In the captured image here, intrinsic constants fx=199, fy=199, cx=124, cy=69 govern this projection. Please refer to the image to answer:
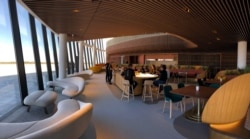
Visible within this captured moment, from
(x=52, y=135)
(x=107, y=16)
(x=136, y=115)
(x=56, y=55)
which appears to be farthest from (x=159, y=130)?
(x=56, y=55)

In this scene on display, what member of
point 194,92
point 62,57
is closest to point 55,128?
point 194,92

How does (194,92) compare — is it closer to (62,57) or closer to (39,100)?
(39,100)

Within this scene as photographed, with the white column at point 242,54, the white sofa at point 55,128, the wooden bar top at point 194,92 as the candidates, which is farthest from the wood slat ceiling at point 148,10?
the white column at point 242,54

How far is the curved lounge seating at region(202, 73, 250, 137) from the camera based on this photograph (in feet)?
10.6

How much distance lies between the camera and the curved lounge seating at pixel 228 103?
3227 millimetres

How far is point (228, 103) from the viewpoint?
130 inches

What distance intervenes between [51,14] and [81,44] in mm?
12173

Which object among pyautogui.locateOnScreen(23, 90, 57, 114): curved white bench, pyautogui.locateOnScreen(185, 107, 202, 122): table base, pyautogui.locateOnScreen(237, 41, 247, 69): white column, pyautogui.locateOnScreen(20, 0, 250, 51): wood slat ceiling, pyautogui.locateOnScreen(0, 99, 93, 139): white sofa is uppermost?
pyautogui.locateOnScreen(20, 0, 250, 51): wood slat ceiling

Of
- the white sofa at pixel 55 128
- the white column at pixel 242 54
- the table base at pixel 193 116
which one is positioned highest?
the white column at pixel 242 54

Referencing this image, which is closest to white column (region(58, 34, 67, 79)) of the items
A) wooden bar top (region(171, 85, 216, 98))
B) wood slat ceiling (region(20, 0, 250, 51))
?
wood slat ceiling (region(20, 0, 250, 51))

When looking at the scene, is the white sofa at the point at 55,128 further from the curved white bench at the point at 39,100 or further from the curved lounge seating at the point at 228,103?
the curved lounge seating at the point at 228,103

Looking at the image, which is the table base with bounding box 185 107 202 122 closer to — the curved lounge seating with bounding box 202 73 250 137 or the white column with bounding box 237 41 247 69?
the curved lounge seating with bounding box 202 73 250 137

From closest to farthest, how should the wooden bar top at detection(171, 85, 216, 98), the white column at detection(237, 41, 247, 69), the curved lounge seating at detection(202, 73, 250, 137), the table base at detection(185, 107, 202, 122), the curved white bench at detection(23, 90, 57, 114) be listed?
the curved lounge seating at detection(202, 73, 250, 137) → the wooden bar top at detection(171, 85, 216, 98) → the table base at detection(185, 107, 202, 122) → the curved white bench at detection(23, 90, 57, 114) → the white column at detection(237, 41, 247, 69)

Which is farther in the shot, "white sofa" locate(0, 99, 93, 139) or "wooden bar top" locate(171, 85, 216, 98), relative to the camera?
"wooden bar top" locate(171, 85, 216, 98)
